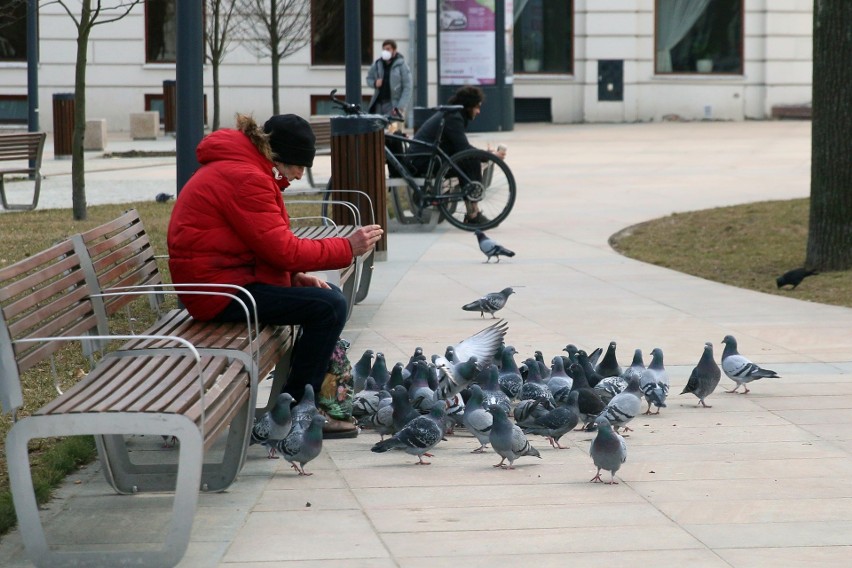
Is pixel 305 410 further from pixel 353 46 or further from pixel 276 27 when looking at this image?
pixel 276 27

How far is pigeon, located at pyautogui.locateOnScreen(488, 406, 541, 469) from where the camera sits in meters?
5.93

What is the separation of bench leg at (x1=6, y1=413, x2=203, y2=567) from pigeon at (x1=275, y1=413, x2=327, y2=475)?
125 cm

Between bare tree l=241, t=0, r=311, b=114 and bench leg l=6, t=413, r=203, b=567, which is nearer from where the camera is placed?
bench leg l=6, t=413, r=203, b=567

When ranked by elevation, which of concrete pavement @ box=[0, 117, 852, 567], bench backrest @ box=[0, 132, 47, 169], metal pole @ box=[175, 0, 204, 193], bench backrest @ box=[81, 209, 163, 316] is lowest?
concrete pavement @ box=[0, 117, 852, 567]

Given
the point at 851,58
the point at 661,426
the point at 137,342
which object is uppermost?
the point at 851,58

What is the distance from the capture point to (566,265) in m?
12.6

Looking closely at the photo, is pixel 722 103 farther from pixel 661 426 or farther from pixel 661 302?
pixel 661 426

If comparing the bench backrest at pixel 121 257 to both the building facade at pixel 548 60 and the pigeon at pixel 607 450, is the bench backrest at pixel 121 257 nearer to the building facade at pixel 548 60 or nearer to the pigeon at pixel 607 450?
the pigeon at pixel 607 450

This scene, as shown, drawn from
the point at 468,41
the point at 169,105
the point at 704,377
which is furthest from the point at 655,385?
the point at 169,105

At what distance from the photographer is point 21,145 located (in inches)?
726

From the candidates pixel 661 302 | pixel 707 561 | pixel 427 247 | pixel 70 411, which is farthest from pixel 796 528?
pixel 427 247

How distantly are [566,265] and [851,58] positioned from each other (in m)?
3.02

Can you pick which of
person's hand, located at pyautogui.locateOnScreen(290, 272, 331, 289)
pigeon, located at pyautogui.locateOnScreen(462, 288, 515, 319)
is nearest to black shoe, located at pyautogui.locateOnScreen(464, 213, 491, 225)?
pigeon, located at pyautogui.locateOnScreen(462, 288, 515, 319)

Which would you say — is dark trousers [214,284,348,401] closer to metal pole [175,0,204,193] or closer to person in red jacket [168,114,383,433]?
person in red jacket [168,114,383,433]
